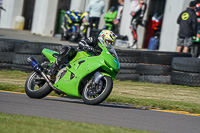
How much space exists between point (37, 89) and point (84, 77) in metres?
0.93

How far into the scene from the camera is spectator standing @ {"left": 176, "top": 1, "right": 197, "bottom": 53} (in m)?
14.6

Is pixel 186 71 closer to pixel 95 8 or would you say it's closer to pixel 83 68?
pixel 83 68

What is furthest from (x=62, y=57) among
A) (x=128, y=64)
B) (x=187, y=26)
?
(x=187, y=26)

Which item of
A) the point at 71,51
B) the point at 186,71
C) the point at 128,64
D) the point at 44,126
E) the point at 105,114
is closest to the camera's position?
the point at 44,126

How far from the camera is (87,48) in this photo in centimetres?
793

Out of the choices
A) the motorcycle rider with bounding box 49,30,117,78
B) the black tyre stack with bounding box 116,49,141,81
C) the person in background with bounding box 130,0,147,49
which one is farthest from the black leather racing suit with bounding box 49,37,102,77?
the person in background with bounding box 130,0,147,49

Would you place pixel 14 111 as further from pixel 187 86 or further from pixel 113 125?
pixel 187 86

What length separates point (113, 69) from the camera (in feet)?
25.3

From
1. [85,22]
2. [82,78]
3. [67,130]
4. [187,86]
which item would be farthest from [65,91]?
[85,22]

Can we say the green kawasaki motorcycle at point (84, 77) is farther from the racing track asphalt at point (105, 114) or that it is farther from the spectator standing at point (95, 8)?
the spectator standing at point (95, 8)

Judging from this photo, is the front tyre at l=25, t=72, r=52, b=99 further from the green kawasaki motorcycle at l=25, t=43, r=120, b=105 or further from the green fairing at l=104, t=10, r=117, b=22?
the green fairing at l=104, t=10, r=117, b=22

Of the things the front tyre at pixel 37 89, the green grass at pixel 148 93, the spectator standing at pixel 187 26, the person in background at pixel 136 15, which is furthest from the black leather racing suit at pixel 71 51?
the person in background at pixel 136 15

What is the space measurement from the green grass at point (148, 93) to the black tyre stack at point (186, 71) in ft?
0.53

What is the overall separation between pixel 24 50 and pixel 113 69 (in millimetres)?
5087
